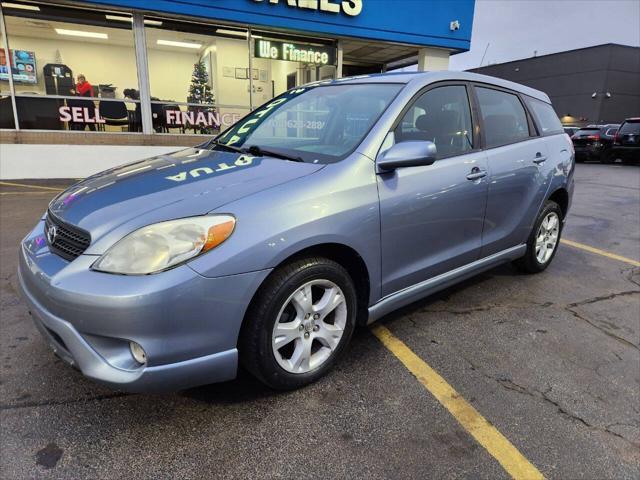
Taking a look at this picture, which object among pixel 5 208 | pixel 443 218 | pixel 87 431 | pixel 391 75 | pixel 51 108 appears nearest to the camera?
pixel 87 431

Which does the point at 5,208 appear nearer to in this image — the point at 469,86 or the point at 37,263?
the point at 37,263

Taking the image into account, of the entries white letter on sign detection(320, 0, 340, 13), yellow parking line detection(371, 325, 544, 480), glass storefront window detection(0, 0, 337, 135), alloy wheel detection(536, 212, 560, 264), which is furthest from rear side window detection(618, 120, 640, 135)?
yellow parking line detection(371, 325, 544, 480)

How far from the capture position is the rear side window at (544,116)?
4152 millimetres

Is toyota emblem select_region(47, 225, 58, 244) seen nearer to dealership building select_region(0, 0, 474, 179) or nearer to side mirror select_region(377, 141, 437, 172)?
side mirror select_region(377, 141, 437, 172)

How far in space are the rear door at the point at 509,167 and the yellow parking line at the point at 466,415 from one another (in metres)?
1.13

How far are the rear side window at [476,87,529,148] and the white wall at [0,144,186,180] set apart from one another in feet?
26.3

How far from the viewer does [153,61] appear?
10.8 metres

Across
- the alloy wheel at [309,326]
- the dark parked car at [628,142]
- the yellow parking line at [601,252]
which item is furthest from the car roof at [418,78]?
the dark parked car at [628,142]

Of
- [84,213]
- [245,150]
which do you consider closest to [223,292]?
[84,213]

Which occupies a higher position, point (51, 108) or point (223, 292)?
point (51, 108)

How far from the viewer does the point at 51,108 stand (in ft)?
33.6

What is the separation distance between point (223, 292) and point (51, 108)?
10430 millimetres

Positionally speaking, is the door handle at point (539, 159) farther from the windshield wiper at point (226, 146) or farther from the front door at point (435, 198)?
the windshield wiper at point (226, 146)

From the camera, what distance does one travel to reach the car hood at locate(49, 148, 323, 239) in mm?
2139
